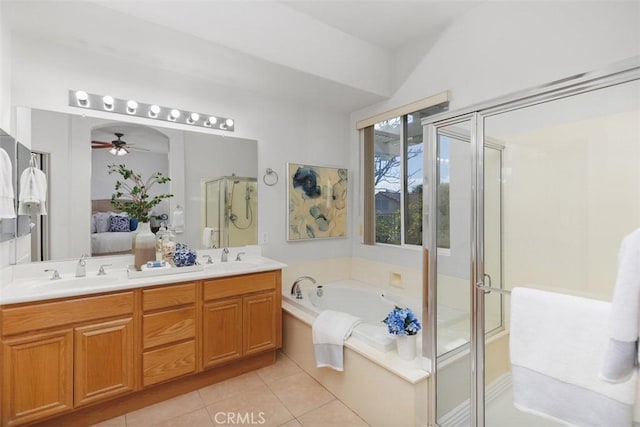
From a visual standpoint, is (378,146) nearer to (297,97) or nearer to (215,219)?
(297,97)

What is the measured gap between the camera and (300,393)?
223 centimetres

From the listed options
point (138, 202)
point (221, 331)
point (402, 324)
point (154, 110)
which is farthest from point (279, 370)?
point (154, 110)

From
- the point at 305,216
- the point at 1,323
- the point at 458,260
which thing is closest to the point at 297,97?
the point at 305,216

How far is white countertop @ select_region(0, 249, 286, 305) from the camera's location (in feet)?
5.65

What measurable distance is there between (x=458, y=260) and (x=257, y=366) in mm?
1821

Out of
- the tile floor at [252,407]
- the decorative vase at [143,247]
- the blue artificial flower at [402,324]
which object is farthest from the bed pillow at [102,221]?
the blue artificial flower at [402,324]

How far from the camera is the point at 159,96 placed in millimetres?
2566

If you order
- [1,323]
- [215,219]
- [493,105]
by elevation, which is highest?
[493,105]

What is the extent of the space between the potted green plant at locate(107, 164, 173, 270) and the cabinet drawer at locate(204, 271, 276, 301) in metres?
0.52

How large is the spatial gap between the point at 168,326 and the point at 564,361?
7.06 feet

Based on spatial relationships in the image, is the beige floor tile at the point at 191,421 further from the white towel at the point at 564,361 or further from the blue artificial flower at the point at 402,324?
the white towel at the point at 564,361

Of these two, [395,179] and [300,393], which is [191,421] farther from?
[395,179]

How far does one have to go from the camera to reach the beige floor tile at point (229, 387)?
7.20 ft

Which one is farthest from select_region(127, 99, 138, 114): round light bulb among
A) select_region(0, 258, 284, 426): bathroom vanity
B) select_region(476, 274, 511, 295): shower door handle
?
select_region(476, 274, 511, 295): shower door handle
